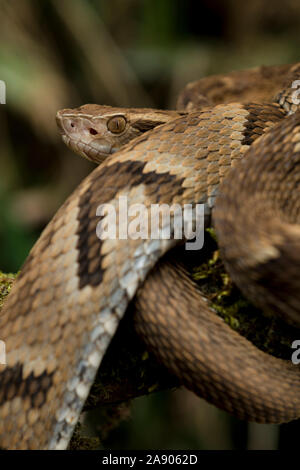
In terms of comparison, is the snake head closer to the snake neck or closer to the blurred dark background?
the snake neck

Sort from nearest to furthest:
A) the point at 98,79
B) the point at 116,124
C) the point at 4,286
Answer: the point at 4,286 → the point at 116,124 → the point at 98,79

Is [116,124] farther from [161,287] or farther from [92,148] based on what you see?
[161,287]

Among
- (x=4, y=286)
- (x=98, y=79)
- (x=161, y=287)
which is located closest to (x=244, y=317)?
(x=161, y=287)

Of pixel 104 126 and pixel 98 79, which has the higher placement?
pixel 98 79

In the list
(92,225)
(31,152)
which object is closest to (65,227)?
(92,225)

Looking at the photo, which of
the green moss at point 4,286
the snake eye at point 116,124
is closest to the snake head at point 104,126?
the snake eye at point 116,124

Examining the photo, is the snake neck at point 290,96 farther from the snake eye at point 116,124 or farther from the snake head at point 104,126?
the snake eye at point 116,124

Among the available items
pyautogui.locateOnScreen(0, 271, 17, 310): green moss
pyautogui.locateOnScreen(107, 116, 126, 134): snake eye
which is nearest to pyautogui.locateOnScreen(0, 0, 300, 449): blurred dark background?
pyautogui.locateOnScreen(0, 271, 17, 310): green moss
